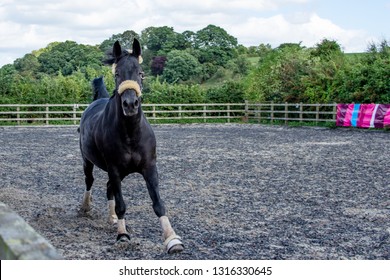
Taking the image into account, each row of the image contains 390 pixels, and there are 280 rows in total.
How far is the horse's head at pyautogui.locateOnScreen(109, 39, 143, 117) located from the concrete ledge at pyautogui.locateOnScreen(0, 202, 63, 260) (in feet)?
7.94

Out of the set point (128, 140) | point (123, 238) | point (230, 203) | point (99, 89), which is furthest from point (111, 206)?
point (99, 89)

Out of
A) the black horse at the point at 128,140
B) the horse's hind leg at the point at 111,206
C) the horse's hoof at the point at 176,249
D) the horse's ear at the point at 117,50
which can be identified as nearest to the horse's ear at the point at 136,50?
the black horse at the point at 128,140

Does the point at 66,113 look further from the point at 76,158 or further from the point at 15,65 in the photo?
the point at 15,65

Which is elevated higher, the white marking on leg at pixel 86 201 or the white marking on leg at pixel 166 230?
the white marking on leg at pixel 166 230

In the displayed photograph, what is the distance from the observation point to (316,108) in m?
25.7

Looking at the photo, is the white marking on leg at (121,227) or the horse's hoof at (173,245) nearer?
the horse's hoof at (173,245)

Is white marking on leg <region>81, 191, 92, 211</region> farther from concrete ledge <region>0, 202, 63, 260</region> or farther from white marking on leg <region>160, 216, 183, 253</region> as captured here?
concrete ledge <region>0, 202, 63, 260</region>

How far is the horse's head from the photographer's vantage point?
15.4 ft

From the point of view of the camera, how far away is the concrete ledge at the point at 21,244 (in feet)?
6.37

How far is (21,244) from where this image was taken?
2.03m

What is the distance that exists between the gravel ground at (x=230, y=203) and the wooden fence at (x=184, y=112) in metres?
13.3

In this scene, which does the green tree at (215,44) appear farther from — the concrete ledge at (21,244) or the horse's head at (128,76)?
the concrete ledge at (21,244)

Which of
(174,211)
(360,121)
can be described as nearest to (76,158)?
(174,211)

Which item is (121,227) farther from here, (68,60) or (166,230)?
(68,60)
